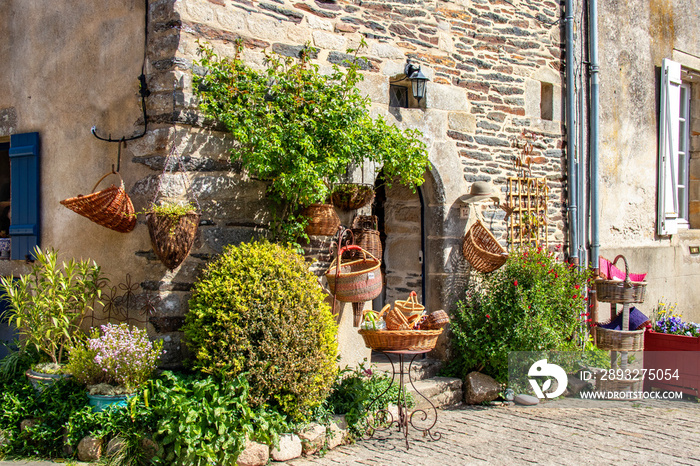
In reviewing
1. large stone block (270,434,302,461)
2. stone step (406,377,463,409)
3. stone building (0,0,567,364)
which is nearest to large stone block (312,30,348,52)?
stone building (0,0,567,364)

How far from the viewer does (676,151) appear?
8.75 metres

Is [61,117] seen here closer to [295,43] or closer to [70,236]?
[70,236]

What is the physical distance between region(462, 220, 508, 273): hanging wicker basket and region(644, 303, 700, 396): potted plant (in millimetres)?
2253

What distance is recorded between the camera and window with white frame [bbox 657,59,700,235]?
8.51 m

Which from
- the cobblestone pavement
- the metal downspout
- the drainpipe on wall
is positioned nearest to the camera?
the cobblestone pavement

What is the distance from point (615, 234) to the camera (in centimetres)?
799

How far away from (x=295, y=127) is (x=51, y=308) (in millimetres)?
2189

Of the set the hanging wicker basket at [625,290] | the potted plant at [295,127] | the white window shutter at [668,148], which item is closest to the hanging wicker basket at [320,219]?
the potted plant at [295,127]

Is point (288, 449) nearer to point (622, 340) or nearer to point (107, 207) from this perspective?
point (107, 207)

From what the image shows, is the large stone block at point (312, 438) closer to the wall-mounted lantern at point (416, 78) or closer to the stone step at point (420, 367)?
the stone step at point (420, 367)

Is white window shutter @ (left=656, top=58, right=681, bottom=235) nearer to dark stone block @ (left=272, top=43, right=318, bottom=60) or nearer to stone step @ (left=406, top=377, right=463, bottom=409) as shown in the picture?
stone step @ (left=406, top=377, right=463, bottom=409)

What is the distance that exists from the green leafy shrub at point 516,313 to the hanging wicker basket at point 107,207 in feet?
10.9

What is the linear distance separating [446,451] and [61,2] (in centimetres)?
486

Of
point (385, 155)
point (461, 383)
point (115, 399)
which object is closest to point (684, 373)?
point (461, 383)
